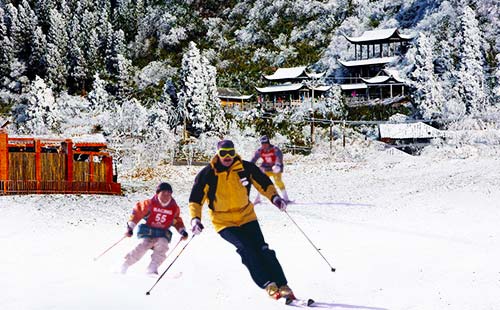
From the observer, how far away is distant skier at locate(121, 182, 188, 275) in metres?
10.3

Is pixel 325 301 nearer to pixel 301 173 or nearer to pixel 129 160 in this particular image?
pixel 301 173

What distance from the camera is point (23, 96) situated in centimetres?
8194

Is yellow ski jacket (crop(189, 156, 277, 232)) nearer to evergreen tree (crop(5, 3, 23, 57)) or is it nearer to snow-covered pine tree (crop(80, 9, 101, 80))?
snow-covered pine tree (crop(80, 9, 101, 80))

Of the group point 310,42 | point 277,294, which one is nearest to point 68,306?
point 277,294

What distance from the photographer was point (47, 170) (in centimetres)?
2097

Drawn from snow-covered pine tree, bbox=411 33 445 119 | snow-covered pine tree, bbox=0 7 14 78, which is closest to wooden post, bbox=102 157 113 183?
snow-covered pine tree, bbox=411 33 445 119

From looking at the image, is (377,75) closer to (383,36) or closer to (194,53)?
(383,36)

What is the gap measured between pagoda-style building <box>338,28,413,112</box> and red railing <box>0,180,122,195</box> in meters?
36.5

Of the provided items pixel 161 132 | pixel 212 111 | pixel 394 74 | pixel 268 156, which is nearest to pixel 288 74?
pixel 394 74

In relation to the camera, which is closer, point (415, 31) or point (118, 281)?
point (118, 281)

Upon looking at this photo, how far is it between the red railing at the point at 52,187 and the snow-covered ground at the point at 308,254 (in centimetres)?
92

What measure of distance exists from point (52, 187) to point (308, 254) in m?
12.5

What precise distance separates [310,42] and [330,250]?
245 ft

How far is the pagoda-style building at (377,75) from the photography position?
5394 cm
